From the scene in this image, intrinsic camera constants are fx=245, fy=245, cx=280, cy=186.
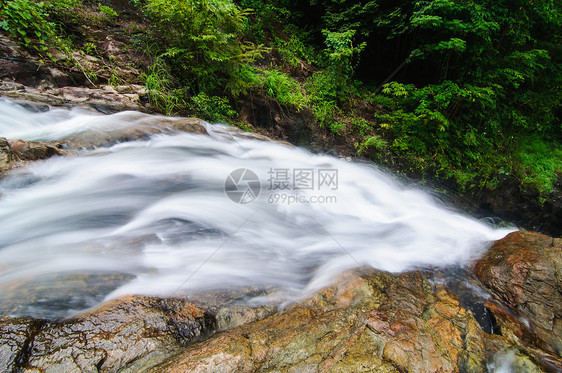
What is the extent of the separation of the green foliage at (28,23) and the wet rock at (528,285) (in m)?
7.23

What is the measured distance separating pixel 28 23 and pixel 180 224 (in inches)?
Result: 169

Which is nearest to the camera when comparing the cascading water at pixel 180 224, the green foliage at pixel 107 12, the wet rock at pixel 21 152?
the cascading water at pixel 180 224

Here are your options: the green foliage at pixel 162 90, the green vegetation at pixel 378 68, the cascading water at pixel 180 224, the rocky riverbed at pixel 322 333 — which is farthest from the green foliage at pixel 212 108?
the rocky riverbed at pixel 322 333

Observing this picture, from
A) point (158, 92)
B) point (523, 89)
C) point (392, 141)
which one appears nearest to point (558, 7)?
point (523, 89)

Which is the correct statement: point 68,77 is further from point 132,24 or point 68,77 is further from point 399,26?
point 399,26

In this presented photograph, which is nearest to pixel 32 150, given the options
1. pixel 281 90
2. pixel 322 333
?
pixel 322 333

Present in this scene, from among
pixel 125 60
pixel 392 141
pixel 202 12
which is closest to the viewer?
pixel 202 12

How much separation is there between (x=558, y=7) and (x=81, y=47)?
39.8ft

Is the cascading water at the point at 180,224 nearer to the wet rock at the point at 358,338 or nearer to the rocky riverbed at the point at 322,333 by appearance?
the rocky riverbed at the point at 322,333

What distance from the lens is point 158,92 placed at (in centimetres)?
437

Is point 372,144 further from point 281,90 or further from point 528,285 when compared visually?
point 528,285

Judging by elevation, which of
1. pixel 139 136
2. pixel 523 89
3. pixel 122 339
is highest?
pixel 523 89

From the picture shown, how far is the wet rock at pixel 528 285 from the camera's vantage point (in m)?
2.41

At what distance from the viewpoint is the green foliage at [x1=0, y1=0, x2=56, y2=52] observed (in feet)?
12.0
